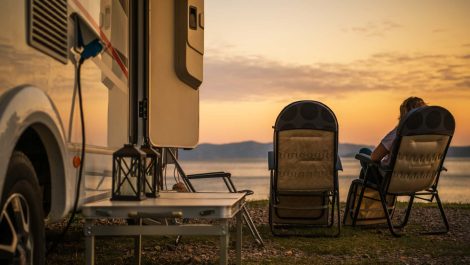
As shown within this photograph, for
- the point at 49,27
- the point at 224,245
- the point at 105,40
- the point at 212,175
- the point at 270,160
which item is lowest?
the point at 224,245

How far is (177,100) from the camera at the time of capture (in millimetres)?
5824

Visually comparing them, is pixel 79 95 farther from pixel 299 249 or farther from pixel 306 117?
pixel 306 117

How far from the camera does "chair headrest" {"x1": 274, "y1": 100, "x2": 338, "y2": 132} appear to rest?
21.5ft

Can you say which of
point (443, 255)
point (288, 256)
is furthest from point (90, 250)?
point (443, 255)

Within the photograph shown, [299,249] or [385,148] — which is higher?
[385,148]

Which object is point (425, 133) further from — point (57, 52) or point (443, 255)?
point (57, 52)

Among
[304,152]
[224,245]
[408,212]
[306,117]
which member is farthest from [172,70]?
[224,245]

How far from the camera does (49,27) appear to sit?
9.73 ft

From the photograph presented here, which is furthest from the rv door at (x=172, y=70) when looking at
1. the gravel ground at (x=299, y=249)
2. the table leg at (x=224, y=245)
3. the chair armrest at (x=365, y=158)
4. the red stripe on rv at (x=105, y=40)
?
the table leg at (x=224, y=245)

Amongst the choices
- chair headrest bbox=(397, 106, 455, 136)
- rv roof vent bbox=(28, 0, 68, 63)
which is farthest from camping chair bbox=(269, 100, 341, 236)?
rv roof vent bbox=(28, 0, 68, 63)

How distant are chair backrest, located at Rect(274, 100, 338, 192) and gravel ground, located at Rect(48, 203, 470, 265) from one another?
1.85ft

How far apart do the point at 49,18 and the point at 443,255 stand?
3.90m

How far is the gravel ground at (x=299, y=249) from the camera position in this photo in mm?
5309

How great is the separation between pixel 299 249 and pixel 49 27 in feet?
11.4
